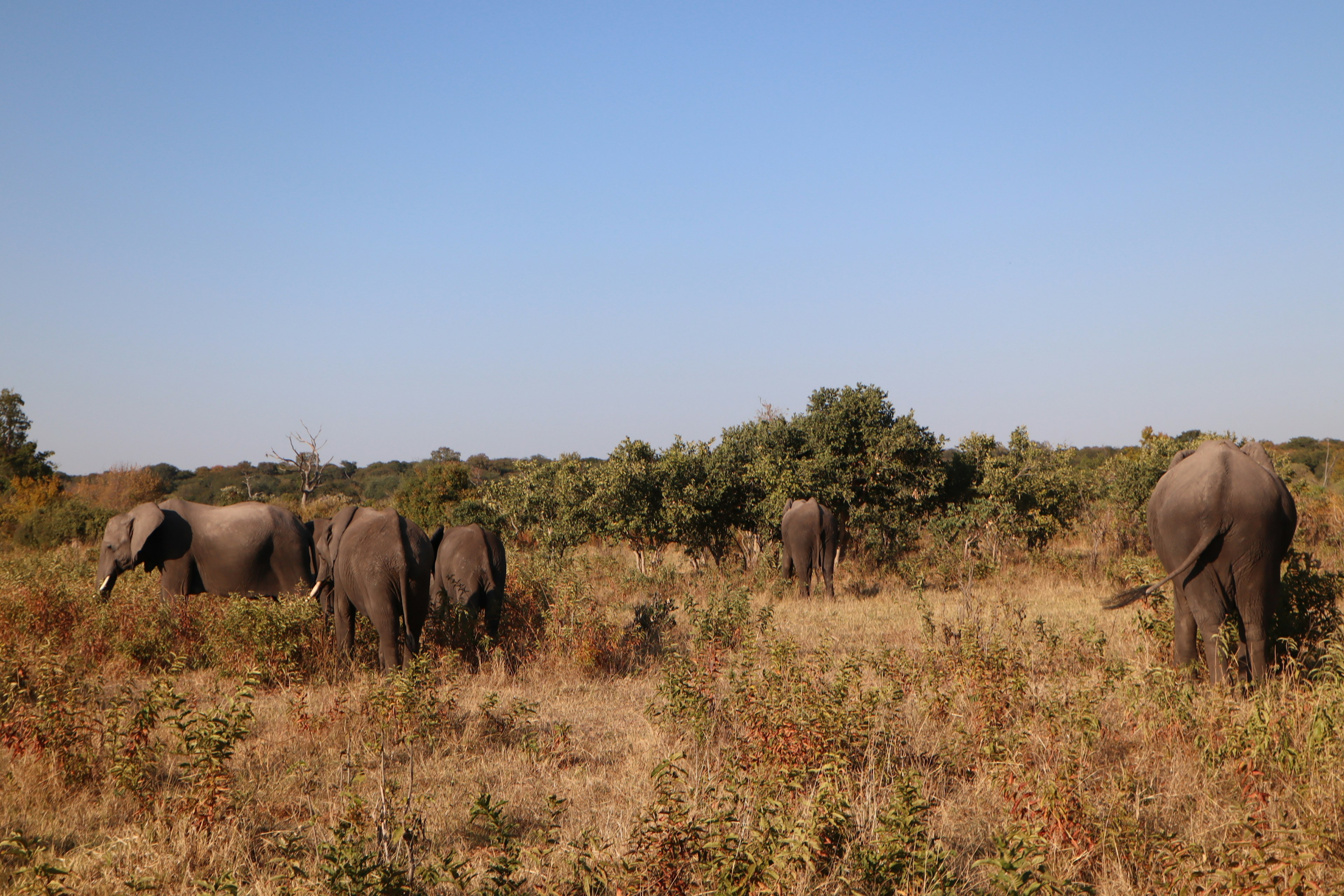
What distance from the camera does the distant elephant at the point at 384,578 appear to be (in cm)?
906

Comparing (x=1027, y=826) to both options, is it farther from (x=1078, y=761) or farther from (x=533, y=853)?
(x=533, y=853)

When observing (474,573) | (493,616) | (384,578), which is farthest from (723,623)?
(384,578)

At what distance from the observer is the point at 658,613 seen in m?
11.5

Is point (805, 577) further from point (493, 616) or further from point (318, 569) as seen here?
point (318, 569)

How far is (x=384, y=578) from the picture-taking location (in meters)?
9.07

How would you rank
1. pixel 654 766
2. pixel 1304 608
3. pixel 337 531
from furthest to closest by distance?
pixel 337 531 < pixel 1304 608 < pixel 654 766

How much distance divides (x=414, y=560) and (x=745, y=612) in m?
3.80

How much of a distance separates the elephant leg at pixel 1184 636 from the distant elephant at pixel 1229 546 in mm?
278

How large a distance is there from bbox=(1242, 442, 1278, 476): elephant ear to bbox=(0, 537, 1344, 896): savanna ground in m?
1.52

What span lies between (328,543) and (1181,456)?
918 cm

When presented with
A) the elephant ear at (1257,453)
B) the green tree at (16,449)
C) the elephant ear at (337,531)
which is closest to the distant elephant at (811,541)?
the elephant ear at (1257,453)

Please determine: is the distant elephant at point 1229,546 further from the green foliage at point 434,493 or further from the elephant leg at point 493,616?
the green foliage at point 434,493

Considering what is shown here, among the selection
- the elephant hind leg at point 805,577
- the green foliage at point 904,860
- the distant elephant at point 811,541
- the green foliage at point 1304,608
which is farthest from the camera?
the elephant hind leg at point 805,577

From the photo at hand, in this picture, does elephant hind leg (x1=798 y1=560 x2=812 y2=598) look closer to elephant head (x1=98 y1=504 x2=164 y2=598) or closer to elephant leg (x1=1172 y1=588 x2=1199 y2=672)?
elephant leg (x1=1172 y1=588 x2=1199 y2=672)
